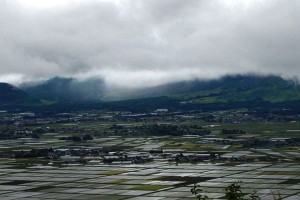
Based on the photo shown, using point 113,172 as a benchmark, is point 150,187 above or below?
below

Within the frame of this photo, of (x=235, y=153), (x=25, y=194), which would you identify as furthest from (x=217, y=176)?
(x=235, y=153)

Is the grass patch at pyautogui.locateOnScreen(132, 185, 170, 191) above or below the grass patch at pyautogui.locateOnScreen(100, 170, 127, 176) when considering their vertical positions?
below

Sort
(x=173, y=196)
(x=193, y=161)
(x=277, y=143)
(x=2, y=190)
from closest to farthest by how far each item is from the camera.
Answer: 1. (x=173, y=196)
2. (x=2, y=190)
3. (x=193, y=161)
4. (x=277, y=143)

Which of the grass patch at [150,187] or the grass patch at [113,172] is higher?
the grass patch at [113,172]

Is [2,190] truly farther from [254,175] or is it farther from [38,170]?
[254,175]

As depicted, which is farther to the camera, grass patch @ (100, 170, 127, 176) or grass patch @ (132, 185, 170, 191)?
grass patch @ (100, 170, 127, 176)

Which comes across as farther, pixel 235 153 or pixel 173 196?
pixel 235 153

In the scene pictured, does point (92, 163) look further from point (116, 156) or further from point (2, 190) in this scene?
point (2, 190)

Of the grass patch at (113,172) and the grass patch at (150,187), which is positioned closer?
the grass patch at (150,187)

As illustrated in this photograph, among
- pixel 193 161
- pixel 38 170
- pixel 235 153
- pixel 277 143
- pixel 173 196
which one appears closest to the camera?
pixel 173 196

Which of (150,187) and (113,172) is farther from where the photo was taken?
(113,172)
